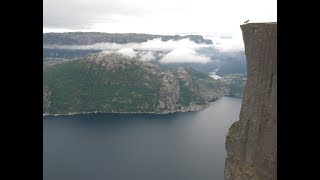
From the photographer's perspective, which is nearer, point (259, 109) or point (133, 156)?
point (259, 109)

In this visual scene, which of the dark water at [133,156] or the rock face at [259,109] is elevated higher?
the rock face at [259,109]

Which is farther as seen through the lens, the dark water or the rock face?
the dark water

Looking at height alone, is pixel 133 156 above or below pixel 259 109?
below

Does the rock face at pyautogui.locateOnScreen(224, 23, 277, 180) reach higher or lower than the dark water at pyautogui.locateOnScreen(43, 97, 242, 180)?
higher
